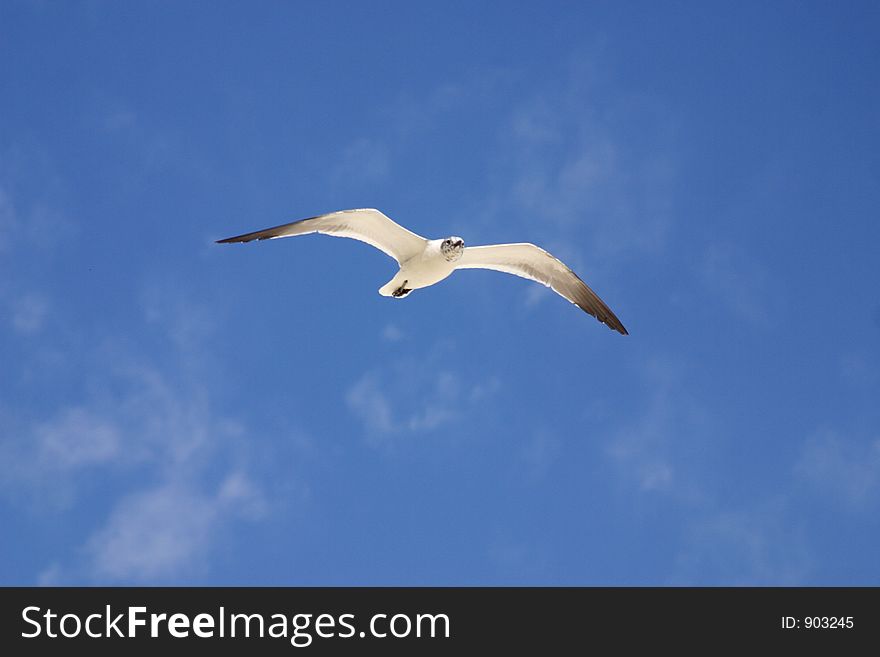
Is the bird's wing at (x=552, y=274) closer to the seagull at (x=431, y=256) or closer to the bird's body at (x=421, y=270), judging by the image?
the seagull at (x=431, y=256)

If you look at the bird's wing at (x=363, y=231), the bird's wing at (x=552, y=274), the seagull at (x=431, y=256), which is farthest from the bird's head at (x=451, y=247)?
the bird's wing at (x=552, y=274)

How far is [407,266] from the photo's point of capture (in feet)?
56.4

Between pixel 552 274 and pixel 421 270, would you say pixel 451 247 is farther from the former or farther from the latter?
pixel 552 274

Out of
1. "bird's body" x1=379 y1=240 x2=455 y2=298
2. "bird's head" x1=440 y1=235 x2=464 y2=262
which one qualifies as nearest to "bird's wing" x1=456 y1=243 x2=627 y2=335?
"bird's body" x1=379 y1=240 x2=455 y2=298

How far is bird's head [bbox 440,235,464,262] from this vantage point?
16719 mm

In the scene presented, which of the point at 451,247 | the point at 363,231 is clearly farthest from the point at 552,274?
the point at 363,231

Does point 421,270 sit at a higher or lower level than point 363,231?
lower

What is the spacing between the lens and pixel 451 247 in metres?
16.7

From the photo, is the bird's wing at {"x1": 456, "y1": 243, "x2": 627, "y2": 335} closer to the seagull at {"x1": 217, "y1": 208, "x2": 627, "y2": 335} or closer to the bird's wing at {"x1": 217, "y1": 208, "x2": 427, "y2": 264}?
the seagull at {"x1": 217, "y1": 208, "x2": 627, "y2": 335}

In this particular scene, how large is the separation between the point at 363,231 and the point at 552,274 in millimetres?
4229
